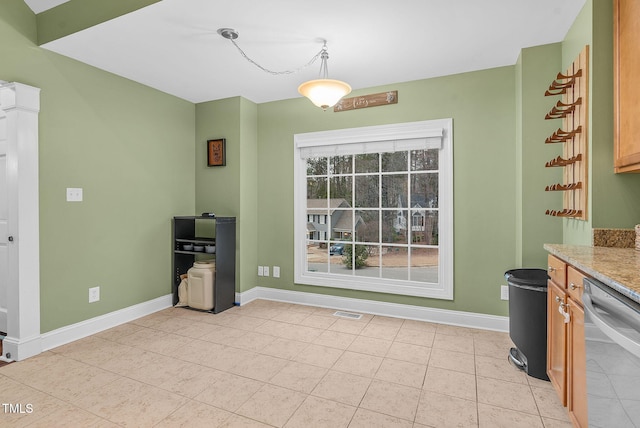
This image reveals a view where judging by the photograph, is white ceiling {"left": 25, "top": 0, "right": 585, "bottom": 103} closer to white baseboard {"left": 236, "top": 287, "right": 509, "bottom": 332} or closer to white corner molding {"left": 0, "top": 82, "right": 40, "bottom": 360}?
white corner molding {"left": 0, "top": 82, "right": 40, "bottom": 360}

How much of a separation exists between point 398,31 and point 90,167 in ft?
9.48

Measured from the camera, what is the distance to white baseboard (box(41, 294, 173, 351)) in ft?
8.95

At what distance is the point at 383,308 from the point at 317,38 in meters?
2.64

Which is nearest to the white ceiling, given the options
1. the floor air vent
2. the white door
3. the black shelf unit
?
the white door

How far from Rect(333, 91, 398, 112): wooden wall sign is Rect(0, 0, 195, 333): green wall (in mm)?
1928

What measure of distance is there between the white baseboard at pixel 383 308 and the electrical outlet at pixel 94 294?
4.48 feet

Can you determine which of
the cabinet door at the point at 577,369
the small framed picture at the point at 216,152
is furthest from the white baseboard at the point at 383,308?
the small framed picture at the point at 216,152

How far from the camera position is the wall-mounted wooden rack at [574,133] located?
7.01 ft

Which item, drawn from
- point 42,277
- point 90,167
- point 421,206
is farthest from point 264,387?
point 90,167

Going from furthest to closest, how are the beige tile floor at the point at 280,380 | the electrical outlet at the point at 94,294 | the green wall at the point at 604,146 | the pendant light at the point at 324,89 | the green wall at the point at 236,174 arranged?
the green wall at the point at 236,174 → the electrical outlet at the point at 94,294 → the pendant light at the point at 324,89 → the green wall at the point at 604,146 → the beige tile floor at the point at 280,380

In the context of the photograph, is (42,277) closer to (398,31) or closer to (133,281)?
(133,281)

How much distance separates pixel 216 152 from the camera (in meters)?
4.00

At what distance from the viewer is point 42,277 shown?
267cm

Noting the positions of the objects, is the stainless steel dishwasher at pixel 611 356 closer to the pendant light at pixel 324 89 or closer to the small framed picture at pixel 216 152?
the pendant light at pixel 324 89
